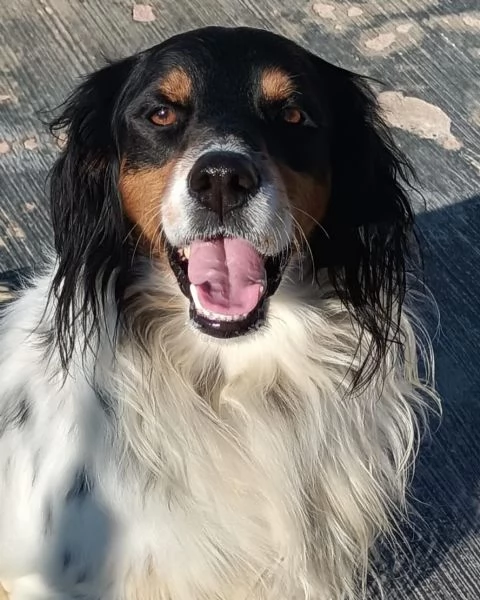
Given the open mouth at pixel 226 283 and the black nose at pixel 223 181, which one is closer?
the black nose at pixel 223 181

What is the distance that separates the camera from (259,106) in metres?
2.61

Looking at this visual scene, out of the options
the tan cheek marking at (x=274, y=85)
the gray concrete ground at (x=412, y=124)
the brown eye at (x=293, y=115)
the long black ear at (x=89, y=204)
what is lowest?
the gray concrete ground at (x=412, y=124)

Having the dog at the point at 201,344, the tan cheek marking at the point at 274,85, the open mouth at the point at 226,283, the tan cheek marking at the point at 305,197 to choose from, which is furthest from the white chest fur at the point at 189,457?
the tan cheek marking at the point at 274,85

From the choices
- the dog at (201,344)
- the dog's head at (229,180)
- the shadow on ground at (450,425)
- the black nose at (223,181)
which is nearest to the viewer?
the black nose at (223,181)

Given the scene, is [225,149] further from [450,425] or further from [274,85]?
[450,425]

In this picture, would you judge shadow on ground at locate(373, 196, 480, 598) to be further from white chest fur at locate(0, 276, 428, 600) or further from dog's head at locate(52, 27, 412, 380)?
dog's head at locate(52, 27, 412, 380)

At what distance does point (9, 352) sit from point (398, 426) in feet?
3.69

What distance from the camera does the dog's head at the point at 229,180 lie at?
2475 millimetres

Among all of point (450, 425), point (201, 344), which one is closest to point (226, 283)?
point (201, 344)

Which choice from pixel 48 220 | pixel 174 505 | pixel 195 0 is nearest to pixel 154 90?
pixel 174 505

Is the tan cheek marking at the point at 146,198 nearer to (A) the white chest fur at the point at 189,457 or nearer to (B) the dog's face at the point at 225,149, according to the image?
(B) the dog's face at the point at 225,149

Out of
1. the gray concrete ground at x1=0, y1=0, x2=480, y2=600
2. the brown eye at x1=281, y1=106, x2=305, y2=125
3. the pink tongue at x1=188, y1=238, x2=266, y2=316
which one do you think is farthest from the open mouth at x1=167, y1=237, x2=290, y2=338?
the gray concrete ground at x1=0, y1=0, x2=480, y2=600

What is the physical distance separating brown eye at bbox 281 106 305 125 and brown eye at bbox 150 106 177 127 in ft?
0.94

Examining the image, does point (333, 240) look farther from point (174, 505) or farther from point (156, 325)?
point (174, 505)
